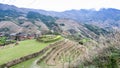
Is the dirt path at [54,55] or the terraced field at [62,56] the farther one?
the dirt path at [54,55]

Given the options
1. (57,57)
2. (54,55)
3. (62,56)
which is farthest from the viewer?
(62,56)

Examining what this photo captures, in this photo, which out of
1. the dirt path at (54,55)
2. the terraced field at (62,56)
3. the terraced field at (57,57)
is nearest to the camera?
the terraced field at (62,56)

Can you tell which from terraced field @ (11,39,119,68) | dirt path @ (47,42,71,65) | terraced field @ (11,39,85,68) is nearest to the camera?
terraced field @ (11,39,119,68)

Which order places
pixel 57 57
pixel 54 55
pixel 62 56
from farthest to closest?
pixel 62 56 → pixel 54 55 → pixel 57 57

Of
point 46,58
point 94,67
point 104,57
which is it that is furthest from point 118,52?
point 46,58

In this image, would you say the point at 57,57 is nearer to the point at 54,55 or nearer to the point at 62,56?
the point at 54,55

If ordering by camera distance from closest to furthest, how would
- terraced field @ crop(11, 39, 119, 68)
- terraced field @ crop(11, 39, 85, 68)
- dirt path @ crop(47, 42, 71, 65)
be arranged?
terraced field @ crop(11, 39, 119, 68), terraced field @ crop(11, 39, 85, 68), dirt path @ crop(47, 42, 71, 65)

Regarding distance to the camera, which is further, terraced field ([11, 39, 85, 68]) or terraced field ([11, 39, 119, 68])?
terraced field ([11, 39, 85, 68])

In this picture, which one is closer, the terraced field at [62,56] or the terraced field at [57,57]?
the terraced field at [62,56]

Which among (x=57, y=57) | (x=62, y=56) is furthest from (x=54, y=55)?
(x=62, y=56)

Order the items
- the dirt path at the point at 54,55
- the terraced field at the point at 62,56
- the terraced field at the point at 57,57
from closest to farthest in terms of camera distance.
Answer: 1. the terraced field at the point at 62,56
2. the terraced field at the point at 57,57
3. the dirt path at the point at 54,55

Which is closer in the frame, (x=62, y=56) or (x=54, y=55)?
(x=54, y=55)

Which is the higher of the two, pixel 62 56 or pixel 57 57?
pixel 57 57

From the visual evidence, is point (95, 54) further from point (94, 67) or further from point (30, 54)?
point (30, 54)
